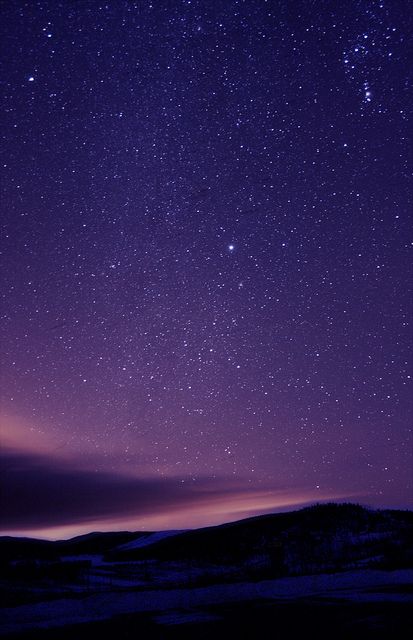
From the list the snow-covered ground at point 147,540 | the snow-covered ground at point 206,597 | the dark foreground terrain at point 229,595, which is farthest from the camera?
the snow-covered ground at point 147,540

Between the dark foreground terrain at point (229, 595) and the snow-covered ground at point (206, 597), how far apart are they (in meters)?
0.02

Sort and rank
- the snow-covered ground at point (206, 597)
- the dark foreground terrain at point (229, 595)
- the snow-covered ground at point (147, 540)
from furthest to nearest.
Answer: the snow-covered ground at point (147, 540)
the snow-covered ground at point (206, 597)
the dark foreground terrain at point (229, 595)

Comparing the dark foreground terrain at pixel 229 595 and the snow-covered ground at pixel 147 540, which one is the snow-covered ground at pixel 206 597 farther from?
the snow-covered ground at pixel 147 540

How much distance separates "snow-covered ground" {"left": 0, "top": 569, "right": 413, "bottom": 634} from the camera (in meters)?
11.1

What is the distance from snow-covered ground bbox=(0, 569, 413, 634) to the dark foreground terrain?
0.08ft

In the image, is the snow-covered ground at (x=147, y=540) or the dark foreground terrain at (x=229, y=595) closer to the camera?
the dark foreground terrain at (x=229, y=595)

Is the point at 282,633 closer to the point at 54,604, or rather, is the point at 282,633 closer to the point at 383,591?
the point at 383,591

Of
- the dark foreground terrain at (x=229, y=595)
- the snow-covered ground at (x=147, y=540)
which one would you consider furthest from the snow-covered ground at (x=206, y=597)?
the snow-covered ground at (x=147, y=540)

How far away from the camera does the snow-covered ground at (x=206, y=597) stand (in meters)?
11.1

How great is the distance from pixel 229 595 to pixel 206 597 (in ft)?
2.01

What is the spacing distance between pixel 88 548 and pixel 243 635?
3278 centimetres

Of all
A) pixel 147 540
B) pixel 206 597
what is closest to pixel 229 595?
pixel 206 597

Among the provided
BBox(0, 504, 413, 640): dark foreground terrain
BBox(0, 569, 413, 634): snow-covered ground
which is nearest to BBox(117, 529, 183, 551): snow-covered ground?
BBox(0, 504, 413, 640): dark foreground terrain

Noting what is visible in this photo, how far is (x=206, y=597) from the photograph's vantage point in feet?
43.0
